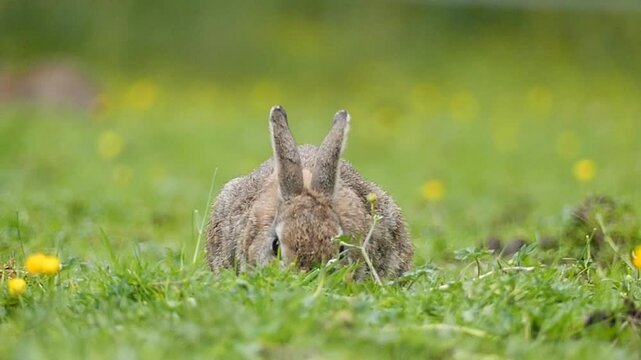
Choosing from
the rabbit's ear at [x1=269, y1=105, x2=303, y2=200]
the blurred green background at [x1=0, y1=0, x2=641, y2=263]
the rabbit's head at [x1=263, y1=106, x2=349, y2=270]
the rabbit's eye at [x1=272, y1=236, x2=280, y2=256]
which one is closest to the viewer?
the rabbit's head at [x1=263, y1=106, x2=349, y2=270]

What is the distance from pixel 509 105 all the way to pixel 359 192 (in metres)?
12.9

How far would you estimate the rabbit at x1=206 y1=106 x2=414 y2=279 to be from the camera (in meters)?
5.25

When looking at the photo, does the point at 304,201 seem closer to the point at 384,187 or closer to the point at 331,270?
the point at 331,270

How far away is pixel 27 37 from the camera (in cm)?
2238

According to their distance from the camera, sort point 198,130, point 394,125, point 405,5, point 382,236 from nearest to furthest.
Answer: point 382,236, point 198,130, point 394,125, point 405,5

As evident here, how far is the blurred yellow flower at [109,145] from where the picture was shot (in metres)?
12.8

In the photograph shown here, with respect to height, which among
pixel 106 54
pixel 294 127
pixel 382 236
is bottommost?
pixel 382 236

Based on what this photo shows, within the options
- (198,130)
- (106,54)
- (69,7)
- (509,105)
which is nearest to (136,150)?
(198,130)

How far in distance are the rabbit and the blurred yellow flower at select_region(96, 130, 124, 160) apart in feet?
20.6

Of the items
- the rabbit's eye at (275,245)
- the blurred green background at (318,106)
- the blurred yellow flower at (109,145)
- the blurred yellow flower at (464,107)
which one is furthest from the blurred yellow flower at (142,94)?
the rabbit's eye at (275,245)

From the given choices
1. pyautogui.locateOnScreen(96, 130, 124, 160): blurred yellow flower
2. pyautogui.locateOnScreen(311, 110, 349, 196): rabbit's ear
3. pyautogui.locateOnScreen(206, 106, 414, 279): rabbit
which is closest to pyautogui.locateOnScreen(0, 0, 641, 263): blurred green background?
pyautogui.locateOnScreen(96, 130, 124, 160): blurred yellow flower

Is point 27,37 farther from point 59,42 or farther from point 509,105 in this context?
point 509,105

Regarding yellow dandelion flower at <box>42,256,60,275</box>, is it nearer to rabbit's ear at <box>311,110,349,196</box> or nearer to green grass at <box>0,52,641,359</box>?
green grass at <box>0,52,641,359</box>

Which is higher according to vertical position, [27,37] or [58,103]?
[27,37]
